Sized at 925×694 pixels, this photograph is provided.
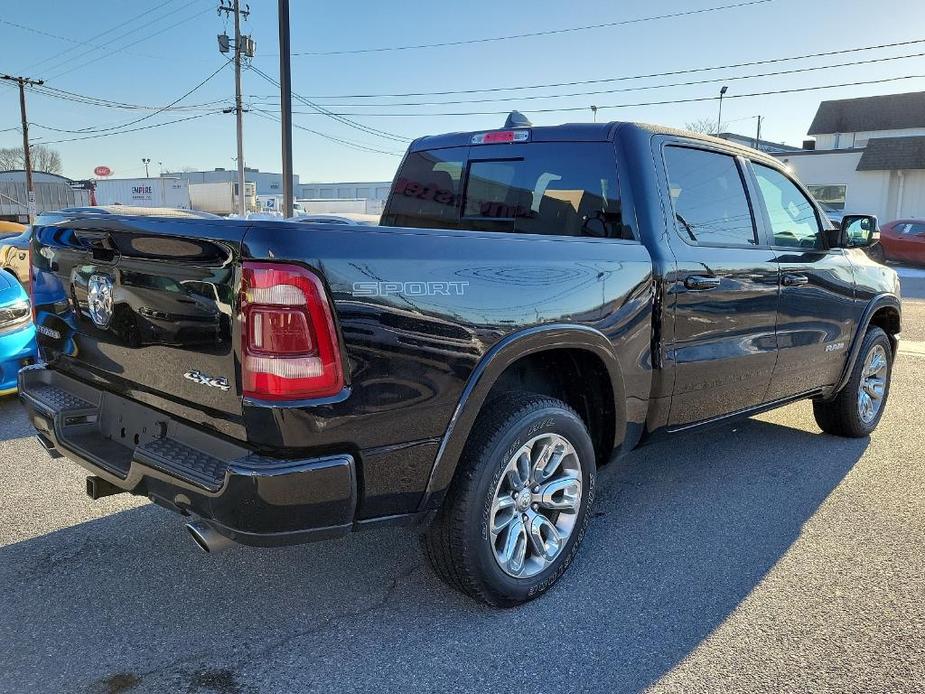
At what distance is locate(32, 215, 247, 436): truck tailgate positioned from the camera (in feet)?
7.34

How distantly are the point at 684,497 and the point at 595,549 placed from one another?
903mm

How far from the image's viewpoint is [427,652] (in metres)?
2.62

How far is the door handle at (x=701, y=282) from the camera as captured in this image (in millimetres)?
3424

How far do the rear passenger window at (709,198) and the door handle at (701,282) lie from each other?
21cm

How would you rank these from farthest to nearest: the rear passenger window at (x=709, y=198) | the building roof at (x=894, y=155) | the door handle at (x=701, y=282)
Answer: the building roof at (x=894, y=155), the rear passenger window at (x=709, y=198), the door handle at (x=701, y=282)

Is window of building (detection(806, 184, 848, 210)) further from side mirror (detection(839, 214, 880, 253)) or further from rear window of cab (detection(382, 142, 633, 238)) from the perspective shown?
rear window of cab (detection(382, 142, 633, 238))

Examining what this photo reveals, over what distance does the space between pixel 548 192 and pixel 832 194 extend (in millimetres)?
36993

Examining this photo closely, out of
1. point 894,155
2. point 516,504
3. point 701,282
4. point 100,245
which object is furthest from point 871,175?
point 100,245

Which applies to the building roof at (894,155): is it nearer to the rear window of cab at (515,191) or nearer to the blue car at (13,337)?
the rear window of cab at (515,191)

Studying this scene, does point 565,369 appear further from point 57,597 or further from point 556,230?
point 57,597

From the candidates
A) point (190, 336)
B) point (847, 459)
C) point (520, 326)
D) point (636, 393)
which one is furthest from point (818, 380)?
point (190, 336)

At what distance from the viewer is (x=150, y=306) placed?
247 cm

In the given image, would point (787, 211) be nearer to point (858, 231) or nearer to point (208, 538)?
point (858, 231)

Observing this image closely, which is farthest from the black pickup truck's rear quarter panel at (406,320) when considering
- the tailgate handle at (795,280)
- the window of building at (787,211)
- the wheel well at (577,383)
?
the window of building at (787,211)
